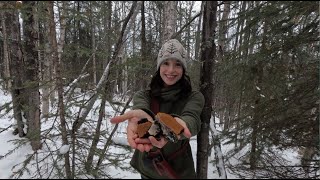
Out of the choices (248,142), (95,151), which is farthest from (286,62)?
(95,151)

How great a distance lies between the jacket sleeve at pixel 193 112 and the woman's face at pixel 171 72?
0.46ft

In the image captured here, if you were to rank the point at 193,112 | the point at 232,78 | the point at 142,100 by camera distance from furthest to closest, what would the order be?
the point at 232,78 → the point at 142,100 → the point at 193,112

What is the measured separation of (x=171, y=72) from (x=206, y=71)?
0.38m

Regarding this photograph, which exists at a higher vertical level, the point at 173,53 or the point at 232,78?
the point at 173,53

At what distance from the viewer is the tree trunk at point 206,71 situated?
1.43 m

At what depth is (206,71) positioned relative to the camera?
190 cm

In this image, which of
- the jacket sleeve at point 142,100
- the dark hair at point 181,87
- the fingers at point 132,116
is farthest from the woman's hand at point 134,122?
the dark hair at point 181,87

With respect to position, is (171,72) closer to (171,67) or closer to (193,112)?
(171,67)

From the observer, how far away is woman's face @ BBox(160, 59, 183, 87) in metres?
1.62

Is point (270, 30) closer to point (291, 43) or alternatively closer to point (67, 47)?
point (291, 43)

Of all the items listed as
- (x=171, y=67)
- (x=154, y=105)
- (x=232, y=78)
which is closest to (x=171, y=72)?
(x=171, y=67)

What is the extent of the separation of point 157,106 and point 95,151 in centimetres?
121

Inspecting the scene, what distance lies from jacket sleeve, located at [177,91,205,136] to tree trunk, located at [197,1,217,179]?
0.77ft

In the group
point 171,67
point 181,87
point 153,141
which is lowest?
point 153,141
